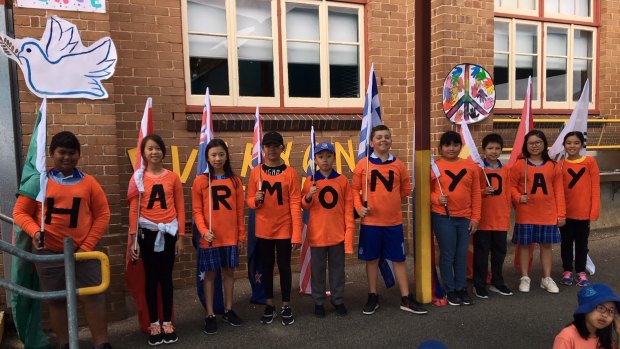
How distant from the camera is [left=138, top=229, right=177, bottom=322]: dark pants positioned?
3902 millimetres

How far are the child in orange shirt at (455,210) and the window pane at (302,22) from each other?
238 centimetres

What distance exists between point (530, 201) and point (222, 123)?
3435mm

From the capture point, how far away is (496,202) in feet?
16.0

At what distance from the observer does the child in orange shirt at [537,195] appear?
197 inches

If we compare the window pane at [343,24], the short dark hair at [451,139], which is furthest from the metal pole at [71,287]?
the window pane at [343,24]

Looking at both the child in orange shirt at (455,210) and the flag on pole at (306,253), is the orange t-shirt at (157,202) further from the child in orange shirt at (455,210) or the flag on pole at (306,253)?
the child in orange shirt at (455,210)

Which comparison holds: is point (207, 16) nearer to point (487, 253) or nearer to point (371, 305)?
point (371, 305)

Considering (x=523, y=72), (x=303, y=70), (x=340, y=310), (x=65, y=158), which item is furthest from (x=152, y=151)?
(x=523, y=72)

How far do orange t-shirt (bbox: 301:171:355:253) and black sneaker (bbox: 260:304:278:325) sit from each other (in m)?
0.68

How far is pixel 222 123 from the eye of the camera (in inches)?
216

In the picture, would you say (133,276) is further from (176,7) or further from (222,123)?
(176,7)

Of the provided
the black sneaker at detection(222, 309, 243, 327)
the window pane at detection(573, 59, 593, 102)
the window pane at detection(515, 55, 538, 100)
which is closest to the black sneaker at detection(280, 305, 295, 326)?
the black sneaker at detection(222, 309, 243, 327)

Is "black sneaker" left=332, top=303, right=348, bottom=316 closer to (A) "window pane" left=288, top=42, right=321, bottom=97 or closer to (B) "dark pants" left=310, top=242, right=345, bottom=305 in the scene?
(B) "dark pants" left=310, top=242, right=345, bottom=305

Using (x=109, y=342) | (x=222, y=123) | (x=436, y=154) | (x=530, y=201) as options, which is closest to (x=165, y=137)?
(x=222, y=123)
